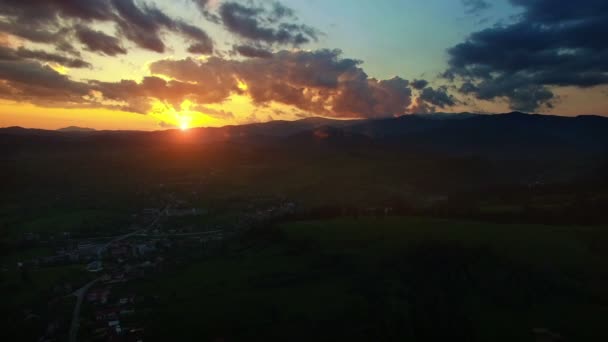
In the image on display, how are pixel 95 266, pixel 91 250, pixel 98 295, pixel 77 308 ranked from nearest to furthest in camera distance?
pixel 77 308 → pixel 98 295 → pixel 95 266 → pixel 91 250

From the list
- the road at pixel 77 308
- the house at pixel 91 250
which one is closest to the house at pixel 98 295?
the road at pixel 77 308

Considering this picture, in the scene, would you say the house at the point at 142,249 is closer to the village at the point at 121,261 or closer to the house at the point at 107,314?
the village at the point at 121,261

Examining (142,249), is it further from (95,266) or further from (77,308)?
(77,308)

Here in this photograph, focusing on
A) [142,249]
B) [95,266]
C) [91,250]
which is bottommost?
[91,250]

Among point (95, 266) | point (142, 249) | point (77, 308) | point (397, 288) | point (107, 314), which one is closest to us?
point (107, 314)

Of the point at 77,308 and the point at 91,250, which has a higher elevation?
the point at 77,308

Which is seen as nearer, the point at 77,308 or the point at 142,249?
the point at 77,308

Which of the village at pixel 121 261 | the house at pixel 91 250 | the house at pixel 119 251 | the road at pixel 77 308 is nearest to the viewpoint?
the road at pixel 77 308

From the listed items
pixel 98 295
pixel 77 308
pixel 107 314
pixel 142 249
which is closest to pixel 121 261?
pixel 142 249

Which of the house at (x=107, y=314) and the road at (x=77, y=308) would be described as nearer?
the road at (x=77, y=308)
